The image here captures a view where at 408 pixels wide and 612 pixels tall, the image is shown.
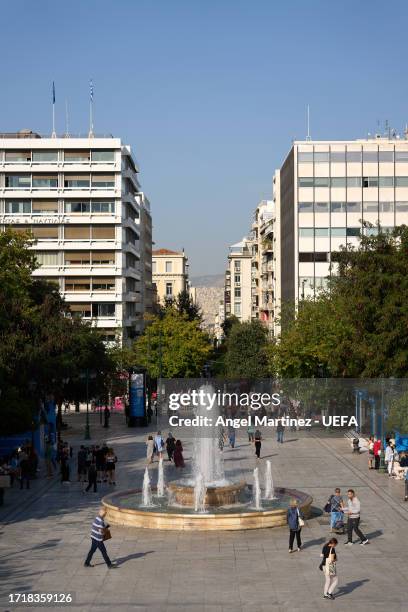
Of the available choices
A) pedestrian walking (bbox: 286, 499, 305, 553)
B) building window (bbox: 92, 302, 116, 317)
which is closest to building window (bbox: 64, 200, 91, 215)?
building window (bbox: 92, 302, 116, 317)

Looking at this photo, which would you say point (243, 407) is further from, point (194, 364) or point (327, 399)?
point (194, 364)

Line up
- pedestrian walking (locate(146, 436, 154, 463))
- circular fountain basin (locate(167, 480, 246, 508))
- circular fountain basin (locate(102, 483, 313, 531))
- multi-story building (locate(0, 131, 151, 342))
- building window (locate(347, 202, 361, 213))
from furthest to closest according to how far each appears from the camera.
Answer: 1. multi-story building (locate(0, 131, 151, 342))
2. building window (locate(347, 202, 361, 213))
3. pedestrian walking (locate(146, 436, 154, 463))
4. circular fountain basin (locate(167, 480, 246, 508))
5. circular fountain basin (locate(102, 483, 313, 531))

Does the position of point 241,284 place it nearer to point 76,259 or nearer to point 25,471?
point 76,259

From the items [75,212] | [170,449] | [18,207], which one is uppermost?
[18,207]

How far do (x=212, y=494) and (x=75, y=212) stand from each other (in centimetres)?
5980

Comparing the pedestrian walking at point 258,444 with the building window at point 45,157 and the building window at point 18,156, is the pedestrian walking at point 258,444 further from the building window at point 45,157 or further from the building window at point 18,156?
the building window at point 18,156

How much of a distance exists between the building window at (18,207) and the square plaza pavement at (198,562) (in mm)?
53576

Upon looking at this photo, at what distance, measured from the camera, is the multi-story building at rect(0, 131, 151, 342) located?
82.1 metres

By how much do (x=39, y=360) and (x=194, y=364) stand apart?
140 feet

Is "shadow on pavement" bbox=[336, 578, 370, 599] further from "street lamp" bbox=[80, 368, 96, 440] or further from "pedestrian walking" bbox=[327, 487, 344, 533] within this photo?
"street lamp" bbox=[80, 368, 96, 440]

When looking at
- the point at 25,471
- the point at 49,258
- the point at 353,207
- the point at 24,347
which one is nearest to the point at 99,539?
the point at 25,471

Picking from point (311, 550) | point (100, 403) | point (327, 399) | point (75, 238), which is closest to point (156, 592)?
point (311, 550)

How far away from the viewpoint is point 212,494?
25516 millimetres

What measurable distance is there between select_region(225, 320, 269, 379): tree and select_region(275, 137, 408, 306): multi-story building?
812cm
